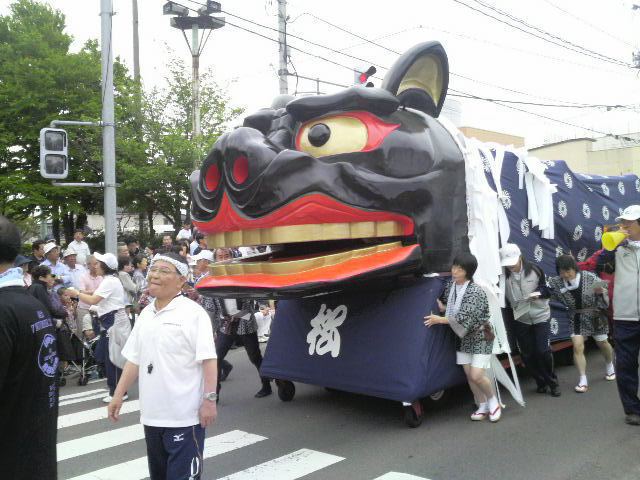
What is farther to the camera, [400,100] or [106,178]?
[106,178]

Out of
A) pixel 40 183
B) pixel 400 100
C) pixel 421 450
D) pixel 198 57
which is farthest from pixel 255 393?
pixel 40 183

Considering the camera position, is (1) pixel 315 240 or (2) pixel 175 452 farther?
(1) pixel 315 240

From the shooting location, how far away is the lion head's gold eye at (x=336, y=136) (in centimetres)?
495

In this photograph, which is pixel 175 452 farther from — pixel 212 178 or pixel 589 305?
pixel 589 305

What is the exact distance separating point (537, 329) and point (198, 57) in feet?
47.1

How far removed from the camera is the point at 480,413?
5203 millimetres

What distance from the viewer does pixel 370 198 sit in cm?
485

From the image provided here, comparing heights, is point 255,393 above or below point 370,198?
below

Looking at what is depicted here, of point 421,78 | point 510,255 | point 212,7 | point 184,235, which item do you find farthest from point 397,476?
point 184,235

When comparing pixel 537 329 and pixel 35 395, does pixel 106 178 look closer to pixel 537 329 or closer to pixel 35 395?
pixel 537 329

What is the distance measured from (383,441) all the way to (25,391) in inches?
120


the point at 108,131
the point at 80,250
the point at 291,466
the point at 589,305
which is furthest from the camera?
the point at 80,250

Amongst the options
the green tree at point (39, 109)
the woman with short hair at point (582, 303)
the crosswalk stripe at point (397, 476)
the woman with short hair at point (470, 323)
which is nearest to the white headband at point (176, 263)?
the crosswalk stripe at point (397, 476)

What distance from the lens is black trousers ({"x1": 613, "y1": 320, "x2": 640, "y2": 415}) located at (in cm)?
482
